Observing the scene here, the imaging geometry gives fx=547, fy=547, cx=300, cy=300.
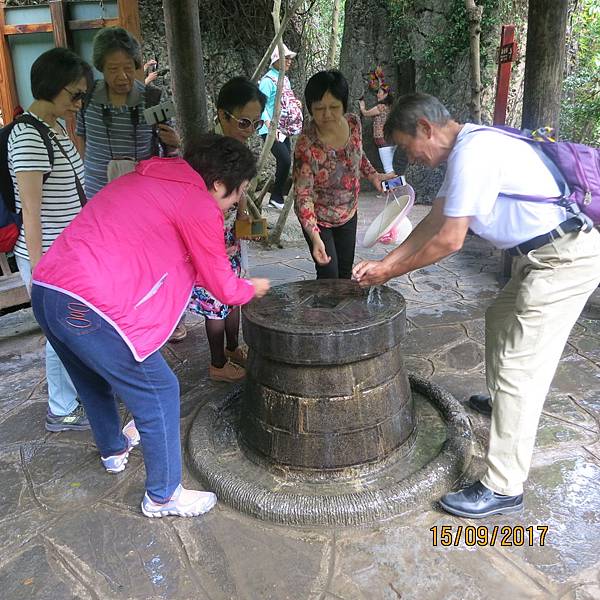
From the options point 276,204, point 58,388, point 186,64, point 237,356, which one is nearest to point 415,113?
point 237,356

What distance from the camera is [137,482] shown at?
2781 millimetres

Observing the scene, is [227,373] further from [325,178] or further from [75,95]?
[75,95]

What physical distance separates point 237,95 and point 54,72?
96 cm

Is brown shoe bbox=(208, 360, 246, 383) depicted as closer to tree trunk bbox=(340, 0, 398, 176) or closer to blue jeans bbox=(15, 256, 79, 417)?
blue jeans bbox=(15, 256, 79, 417)

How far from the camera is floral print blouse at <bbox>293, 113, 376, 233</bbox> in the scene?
143 inches

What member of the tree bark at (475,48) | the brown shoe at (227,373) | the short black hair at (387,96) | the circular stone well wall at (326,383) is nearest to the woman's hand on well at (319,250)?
the circular stone well wall at (326,383)

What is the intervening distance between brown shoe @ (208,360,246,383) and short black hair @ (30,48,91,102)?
1889 millimetres

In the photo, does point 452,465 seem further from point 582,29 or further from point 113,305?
point 582,29

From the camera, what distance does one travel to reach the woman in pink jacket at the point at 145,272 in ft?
6.66

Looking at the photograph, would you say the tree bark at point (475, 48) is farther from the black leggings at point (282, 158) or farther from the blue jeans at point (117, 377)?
the blue jeans at point (117, 377)

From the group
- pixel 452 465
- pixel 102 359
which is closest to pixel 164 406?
pixel 102 359

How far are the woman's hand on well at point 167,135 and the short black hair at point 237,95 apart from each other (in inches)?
20.3

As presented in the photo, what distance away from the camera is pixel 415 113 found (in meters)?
2.27
